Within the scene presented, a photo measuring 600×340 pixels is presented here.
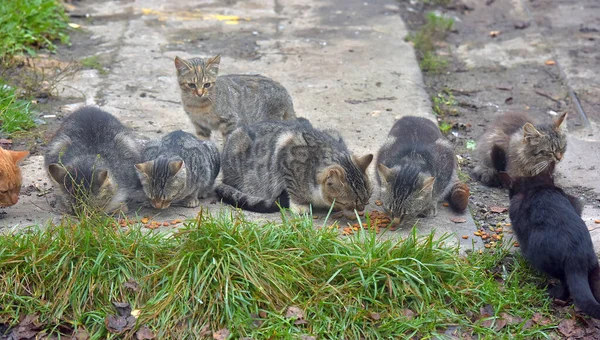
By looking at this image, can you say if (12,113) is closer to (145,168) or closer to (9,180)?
(9,180)

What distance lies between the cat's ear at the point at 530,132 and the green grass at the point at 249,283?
2.00 metres

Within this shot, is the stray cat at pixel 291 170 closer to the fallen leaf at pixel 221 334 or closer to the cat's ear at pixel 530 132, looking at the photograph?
the fallen leaf at pixel 221 334

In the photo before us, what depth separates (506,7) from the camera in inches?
467

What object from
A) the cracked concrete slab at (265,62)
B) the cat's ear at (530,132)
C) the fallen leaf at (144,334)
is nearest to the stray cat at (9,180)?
the cracked concrete slab at (265,62)

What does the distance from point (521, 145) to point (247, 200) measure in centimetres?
279

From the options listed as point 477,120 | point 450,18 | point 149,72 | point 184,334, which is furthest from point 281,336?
point 450,18

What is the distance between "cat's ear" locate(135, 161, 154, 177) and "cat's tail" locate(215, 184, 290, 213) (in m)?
0.76

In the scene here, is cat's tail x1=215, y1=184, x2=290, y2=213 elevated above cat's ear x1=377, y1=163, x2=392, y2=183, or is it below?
below

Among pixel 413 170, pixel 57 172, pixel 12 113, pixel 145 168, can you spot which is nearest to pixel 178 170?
pixel 145 168

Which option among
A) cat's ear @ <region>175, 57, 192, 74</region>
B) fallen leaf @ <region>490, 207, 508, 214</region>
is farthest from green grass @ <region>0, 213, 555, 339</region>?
cat's ear @ <region>175, 57, 192, 74</region>

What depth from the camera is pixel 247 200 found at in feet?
21.3

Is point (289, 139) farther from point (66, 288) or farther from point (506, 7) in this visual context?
point (506, 7)

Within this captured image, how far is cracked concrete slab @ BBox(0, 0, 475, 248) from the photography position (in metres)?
7.80

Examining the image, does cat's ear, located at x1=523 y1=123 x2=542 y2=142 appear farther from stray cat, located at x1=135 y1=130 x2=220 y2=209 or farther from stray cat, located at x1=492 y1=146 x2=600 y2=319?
stray cat, located at x1=135 y1=130 x2=220 y2=209
